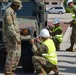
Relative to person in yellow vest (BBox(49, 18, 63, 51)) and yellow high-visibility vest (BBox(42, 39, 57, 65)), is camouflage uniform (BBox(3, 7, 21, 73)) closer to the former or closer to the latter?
yellow high-visibility vest (BBox(42, 39, 57, 65))

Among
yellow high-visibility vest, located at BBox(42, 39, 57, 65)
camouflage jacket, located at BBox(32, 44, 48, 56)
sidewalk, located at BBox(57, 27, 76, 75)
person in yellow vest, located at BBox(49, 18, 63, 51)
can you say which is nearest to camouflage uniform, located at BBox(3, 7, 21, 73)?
camouflage jacket, located at BBox(32, 44, 48, 56)

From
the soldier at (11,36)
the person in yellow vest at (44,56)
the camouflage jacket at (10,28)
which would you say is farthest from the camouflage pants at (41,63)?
the camouflage jacket at (10,28)

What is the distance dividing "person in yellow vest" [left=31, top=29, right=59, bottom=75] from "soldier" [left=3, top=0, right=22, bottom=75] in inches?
15.1

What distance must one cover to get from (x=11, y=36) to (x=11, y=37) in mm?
28

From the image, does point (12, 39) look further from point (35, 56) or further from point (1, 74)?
point (1, 74)

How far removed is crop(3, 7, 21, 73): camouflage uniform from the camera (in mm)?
7556

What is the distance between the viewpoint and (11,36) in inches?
298

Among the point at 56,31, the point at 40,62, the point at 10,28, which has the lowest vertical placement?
the point at 56,31

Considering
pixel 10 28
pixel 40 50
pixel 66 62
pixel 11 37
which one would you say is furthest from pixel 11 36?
pixel 66 62

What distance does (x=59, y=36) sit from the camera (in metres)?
12.2

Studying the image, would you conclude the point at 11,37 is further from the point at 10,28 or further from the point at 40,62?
the point at 40,62

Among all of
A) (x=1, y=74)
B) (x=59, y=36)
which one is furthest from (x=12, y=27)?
(x=59, y=36)

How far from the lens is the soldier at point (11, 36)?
7559 millimetres

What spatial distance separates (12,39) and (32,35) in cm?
93
